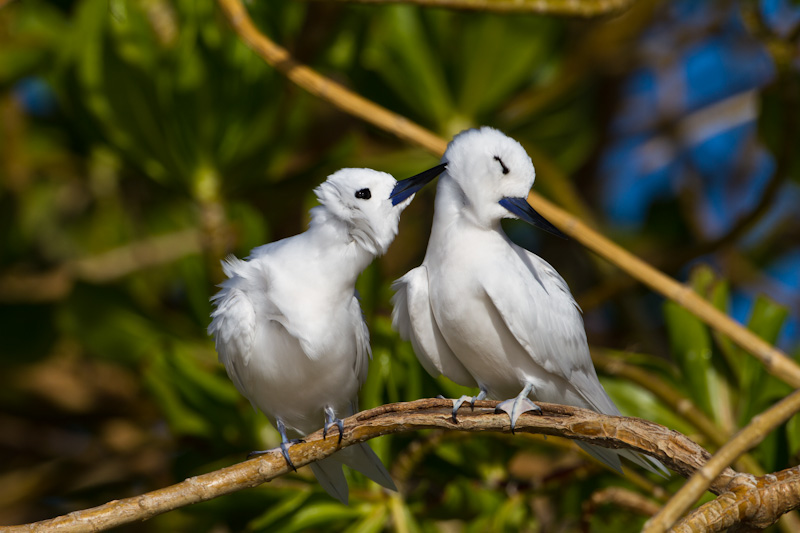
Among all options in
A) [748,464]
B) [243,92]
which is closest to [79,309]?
[243,92]

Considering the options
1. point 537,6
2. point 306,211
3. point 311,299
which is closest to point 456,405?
point 311,299

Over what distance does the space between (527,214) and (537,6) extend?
84cm

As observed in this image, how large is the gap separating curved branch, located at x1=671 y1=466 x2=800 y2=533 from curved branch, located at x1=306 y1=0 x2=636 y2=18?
135 cm

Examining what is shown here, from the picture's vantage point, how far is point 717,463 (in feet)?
4.69

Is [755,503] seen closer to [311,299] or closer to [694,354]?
[311,299]

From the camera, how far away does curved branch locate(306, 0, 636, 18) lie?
235 centimetres

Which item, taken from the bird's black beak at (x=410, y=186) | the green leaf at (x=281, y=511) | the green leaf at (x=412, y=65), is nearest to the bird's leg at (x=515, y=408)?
the bird's black beak at (x=410, y=186)

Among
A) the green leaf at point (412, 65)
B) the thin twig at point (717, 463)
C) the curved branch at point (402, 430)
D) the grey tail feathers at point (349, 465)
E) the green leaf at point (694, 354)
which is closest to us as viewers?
the thin twig at point (717, 463)

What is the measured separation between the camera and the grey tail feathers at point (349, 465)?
84.7 inches

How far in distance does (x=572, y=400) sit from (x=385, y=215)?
698 mm

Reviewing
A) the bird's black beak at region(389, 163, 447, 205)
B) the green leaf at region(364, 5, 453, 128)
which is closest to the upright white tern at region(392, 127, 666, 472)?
the bird's black beak at region(389, 163, 447, 205)

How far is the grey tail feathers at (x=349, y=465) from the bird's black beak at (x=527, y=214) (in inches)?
26.5

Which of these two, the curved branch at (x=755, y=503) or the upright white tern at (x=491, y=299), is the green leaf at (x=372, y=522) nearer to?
the upright white tern at (x=491, y=299)

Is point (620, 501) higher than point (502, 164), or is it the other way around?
point (502, 164)
